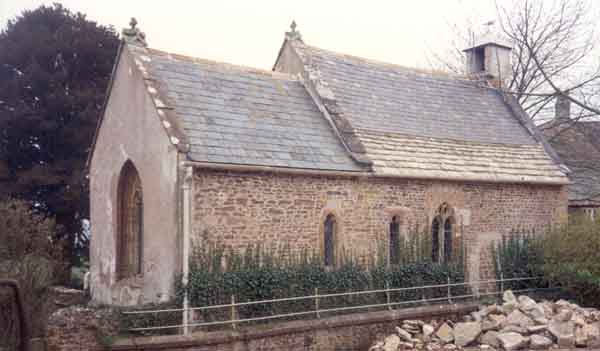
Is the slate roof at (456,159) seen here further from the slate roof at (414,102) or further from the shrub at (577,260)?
the shrub at (577,260)

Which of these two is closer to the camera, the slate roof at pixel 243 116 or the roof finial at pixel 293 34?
the slate roof at pixel 243 116

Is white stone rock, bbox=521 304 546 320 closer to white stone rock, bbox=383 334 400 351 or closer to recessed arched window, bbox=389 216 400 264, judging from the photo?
white stone rock, bbox=383 334 400 351

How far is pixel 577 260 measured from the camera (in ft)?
62.3

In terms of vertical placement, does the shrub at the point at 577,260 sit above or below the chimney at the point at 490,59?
below

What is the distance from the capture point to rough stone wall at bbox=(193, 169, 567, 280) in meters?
15.9

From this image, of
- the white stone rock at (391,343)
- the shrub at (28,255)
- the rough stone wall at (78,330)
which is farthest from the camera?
the white stone rock at (391,343)

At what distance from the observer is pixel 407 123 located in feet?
70.9

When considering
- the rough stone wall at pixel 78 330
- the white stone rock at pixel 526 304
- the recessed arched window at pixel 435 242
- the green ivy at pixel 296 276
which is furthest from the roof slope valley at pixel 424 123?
the rough stone wall at pixel 78 330

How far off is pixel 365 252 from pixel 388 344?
3.34 m

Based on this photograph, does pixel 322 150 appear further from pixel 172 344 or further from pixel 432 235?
Answer: pixel 172 344

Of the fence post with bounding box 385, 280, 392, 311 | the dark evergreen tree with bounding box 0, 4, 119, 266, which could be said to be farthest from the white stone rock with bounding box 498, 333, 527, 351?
the dark evergreen tree with bounding box 0, 4, 119, 266

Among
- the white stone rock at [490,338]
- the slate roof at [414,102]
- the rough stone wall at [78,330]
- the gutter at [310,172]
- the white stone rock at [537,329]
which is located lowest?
the white stone rock at [490,338]

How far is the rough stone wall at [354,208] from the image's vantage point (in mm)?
15852

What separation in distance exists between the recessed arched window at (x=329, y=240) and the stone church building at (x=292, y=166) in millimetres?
39
